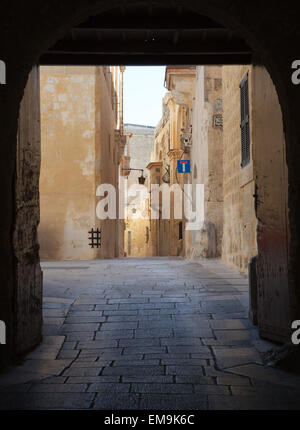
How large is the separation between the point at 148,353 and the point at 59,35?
285cm

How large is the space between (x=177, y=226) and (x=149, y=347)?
19.5 meters

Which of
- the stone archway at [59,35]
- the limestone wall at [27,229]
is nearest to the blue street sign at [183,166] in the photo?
the limestone wall at [27,229]

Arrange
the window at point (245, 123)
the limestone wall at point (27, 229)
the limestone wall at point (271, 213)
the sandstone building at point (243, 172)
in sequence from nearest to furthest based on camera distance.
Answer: the limestone wall at point (27, 229) → the limestone wall at point (271, 213) → the sandstone building at point (243, 172) → the window at point (245, 123)

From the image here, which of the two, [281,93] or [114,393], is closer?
[114,393]

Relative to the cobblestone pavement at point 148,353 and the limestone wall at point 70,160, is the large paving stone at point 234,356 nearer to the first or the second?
the cobblestone pavement at point 148,353

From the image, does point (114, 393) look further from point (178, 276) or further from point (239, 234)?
point (239, 234)

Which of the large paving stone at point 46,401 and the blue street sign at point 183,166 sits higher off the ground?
the blue street sign at point 183,166

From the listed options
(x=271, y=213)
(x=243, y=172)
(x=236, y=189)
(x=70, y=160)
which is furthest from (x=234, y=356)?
(x=70, y=160)

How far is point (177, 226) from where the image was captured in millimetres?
23562

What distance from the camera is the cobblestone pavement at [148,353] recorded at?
2.88 metres

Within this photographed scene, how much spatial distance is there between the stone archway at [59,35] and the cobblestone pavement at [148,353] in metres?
0.60

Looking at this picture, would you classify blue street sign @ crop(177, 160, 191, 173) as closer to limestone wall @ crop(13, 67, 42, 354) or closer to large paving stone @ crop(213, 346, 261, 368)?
limestone wall @ crop(13, 67, 42, 354)

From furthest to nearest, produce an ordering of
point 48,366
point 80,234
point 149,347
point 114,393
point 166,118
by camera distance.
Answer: point 166,118, point 80,234, point 149,347, point 48,366, point 114,393

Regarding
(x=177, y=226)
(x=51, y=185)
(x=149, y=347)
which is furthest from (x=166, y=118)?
(x=149, y=347)
